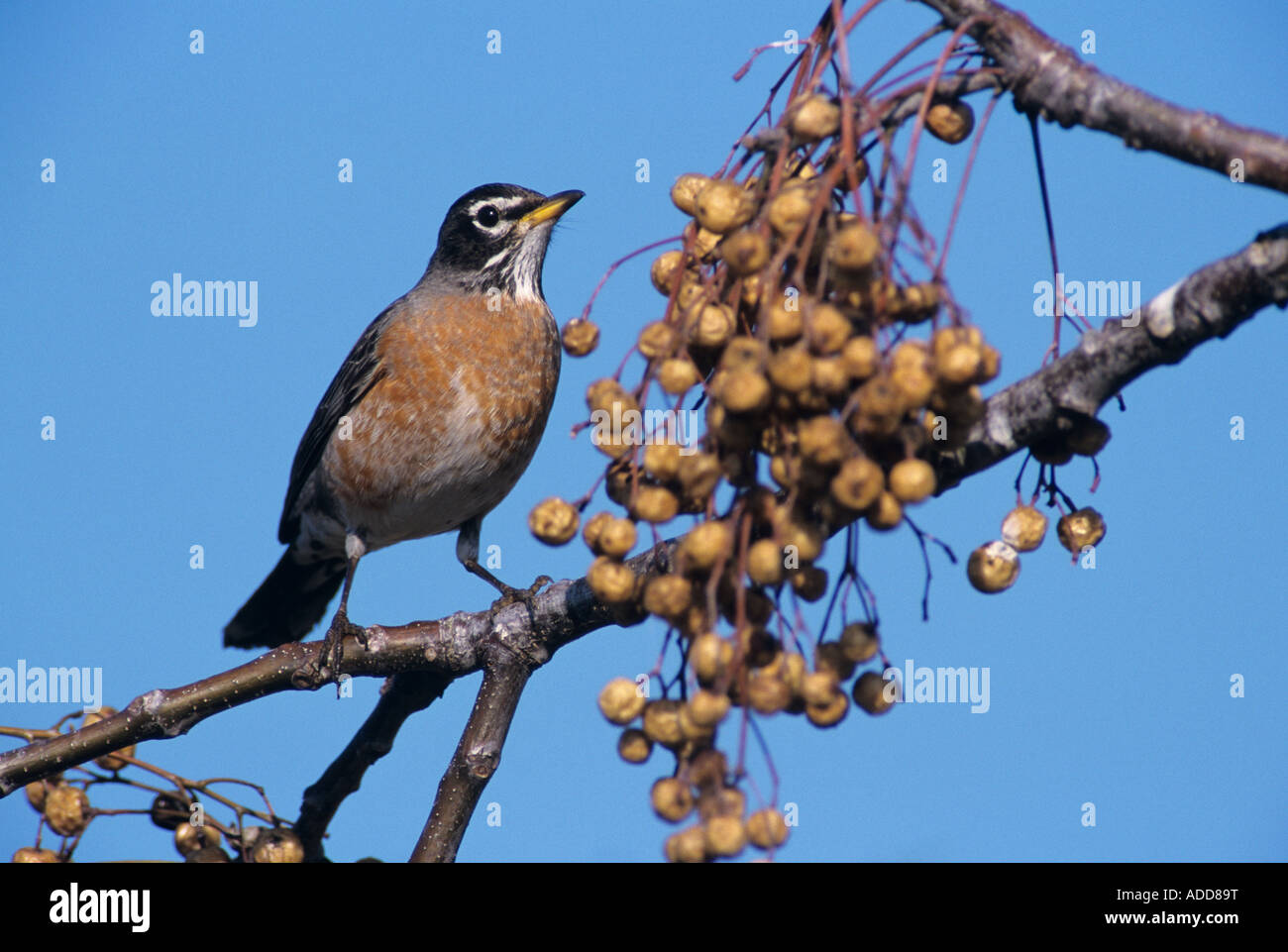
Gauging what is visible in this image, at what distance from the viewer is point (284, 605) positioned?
7355 millimetres

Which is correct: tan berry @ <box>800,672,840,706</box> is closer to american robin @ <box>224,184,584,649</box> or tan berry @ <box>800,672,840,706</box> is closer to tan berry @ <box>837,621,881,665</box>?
tan berry @ <box>837,621,881,665</box>

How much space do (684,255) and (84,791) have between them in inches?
121

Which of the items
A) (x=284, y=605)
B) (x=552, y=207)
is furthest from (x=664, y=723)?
(x=284, y=605)

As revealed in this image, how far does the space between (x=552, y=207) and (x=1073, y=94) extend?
4.30 metres

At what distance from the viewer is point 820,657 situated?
237cm

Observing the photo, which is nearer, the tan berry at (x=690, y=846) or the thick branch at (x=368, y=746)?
the tan berry at (x=690, y=846)

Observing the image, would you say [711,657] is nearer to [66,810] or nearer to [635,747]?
[635,747]

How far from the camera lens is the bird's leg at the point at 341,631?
179 inches

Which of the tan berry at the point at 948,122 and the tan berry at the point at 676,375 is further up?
the tan berry at the point at 948,122

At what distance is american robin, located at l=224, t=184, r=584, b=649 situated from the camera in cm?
646

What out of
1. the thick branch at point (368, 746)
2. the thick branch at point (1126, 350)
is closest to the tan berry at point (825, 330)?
the thick branch at point (1126, 350)

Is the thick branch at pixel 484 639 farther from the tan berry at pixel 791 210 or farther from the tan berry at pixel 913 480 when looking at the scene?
the tan berry at pixel 791 210

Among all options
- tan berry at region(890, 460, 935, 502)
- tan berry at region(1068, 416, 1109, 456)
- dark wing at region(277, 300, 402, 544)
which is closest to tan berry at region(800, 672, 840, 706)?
tan berry at region(890, 460, 935, 502)
